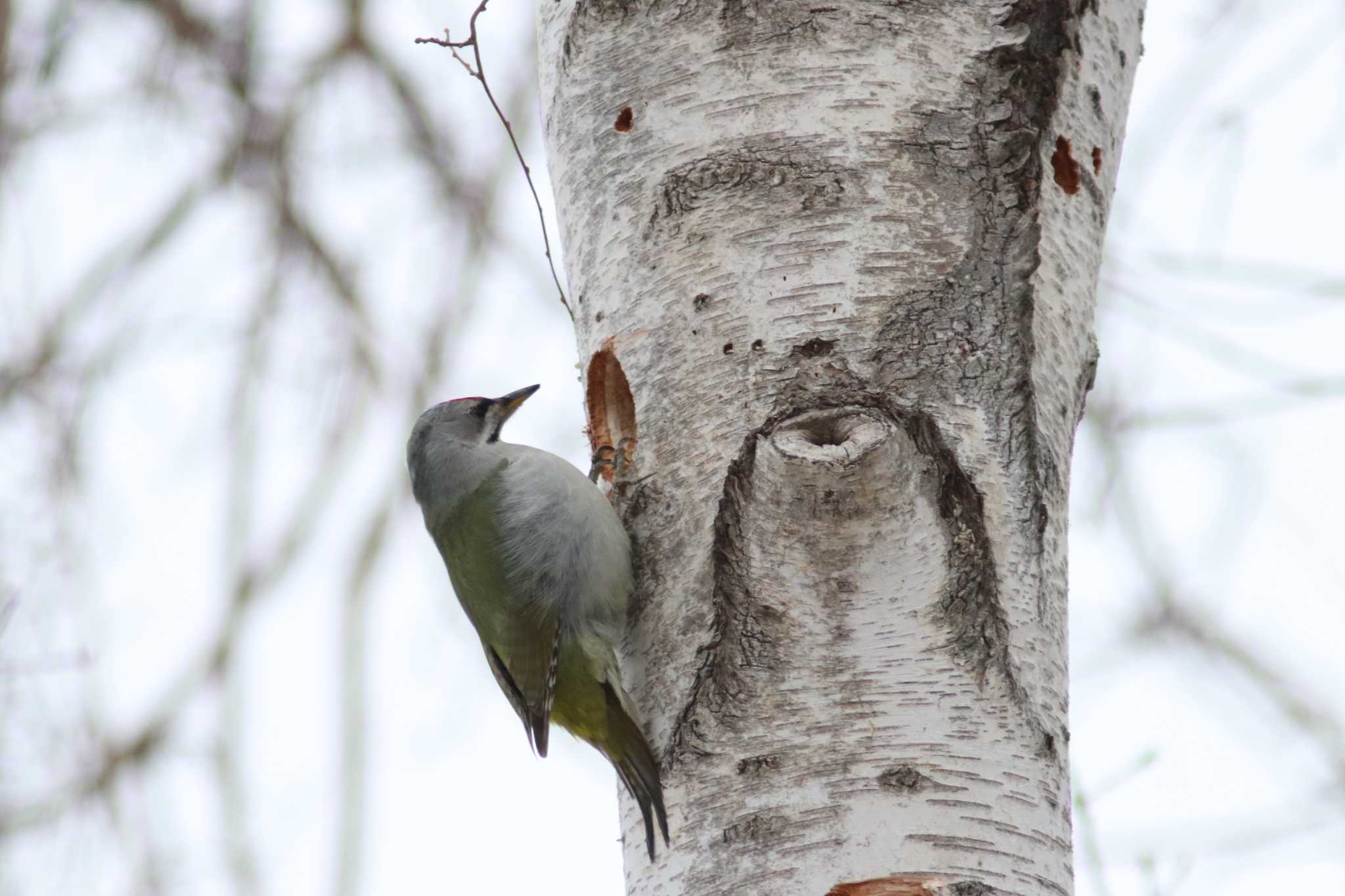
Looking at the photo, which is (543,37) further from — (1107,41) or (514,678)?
(514,678)

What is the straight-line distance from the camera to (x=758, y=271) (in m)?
2.27

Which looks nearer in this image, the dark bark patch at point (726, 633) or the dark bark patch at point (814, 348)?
the dark bark patch at point (726, 633)

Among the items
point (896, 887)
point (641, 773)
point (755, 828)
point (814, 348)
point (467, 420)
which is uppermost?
point (467, 420)

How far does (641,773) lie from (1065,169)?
1.24m

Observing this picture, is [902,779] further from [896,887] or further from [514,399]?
[514,399]

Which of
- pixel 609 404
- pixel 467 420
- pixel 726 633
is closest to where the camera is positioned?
pixel 726 633

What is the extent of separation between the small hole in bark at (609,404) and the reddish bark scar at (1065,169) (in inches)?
32.6

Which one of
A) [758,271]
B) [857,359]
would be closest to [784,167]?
[758,271]

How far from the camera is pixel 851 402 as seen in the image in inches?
83.8

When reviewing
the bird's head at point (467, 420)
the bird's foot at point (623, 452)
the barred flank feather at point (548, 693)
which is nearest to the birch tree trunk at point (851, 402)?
the bird's foot at point (623, 452)

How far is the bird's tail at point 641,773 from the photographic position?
6.89 ft

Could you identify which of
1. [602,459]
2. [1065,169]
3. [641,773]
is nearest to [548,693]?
[602,459]

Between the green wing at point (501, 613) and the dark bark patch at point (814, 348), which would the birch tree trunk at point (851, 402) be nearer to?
the dark bark patch at point (814, 348)

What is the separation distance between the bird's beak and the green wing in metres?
0.38
